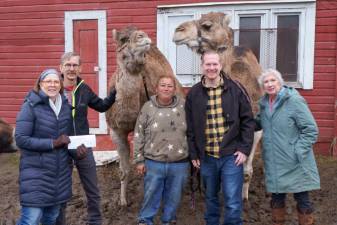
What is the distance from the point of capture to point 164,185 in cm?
442

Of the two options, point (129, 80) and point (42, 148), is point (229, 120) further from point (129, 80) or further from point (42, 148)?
point (42, 148)

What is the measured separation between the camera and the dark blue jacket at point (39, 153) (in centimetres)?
Result: 369

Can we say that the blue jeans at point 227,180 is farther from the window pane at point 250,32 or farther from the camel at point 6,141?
the window pane at point 250,32

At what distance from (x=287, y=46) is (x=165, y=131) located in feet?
16.5

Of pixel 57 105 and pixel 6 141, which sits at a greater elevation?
pixel 57 105

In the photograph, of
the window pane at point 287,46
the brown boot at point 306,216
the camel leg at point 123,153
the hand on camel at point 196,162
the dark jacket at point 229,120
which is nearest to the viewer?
the dark jacket at point 229,120

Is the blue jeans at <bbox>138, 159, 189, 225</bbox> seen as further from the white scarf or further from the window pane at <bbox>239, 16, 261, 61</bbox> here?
the window pane at <bbox>239, 16, 261, 61</bbox>

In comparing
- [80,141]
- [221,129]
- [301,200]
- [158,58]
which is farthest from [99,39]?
[301,200]

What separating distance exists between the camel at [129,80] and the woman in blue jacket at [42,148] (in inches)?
40.9

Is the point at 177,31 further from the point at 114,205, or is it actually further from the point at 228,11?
the point at 228,11

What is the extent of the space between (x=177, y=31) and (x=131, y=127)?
1.27 meters

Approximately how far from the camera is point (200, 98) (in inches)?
160

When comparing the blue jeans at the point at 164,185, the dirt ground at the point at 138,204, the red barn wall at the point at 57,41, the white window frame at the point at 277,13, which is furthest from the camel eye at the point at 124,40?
the red barn wall at the point at 57,41

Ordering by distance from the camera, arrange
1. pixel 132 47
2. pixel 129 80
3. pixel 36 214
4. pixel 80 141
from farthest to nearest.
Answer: pixel 129 80 → pixel 132 47 → pixel 80 141 → pixel 36 214
